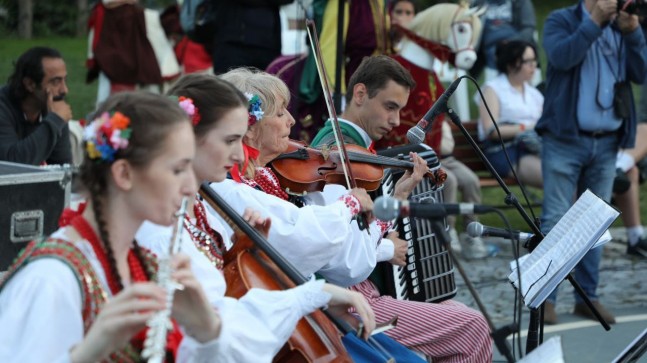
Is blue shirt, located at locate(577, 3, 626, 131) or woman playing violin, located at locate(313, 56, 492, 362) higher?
blue shirt, located at locate(577, 3, 626, 131)

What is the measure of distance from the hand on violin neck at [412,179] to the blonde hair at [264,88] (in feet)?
2.19

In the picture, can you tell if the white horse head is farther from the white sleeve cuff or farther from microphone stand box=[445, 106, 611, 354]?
microphone stand box=[445, 106, 611, 354]

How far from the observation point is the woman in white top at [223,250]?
8.65ft

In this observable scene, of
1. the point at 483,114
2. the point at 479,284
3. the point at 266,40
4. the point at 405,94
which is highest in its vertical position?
the point at 405,94

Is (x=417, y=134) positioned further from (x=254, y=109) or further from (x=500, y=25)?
(x=500, y=25)


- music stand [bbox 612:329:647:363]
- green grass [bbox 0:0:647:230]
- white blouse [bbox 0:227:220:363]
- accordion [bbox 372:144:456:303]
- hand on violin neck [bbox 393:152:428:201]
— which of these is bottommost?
green grass [bbox 0:0:647:230]

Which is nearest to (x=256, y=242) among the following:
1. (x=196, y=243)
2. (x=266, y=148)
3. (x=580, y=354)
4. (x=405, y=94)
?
(x=196, y=243)

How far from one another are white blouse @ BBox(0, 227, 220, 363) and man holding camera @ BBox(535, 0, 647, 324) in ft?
12.9

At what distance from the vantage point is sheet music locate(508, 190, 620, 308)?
3.44 m

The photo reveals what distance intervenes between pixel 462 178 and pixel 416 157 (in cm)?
331

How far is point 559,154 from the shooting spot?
19.6 ft

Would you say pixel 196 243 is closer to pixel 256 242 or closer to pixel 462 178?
pixel 256 242

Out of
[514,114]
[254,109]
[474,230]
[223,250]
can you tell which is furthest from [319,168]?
[514,114]

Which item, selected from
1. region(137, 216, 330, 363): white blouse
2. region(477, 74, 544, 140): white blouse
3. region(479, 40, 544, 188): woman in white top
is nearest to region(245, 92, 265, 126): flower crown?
region(137, 216, 330, 363): white blouse
